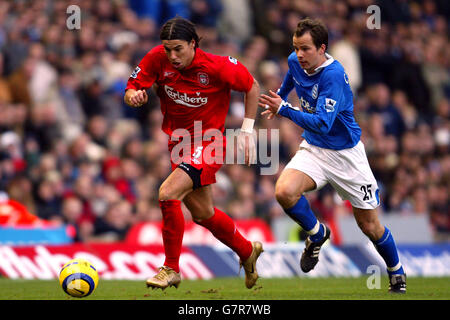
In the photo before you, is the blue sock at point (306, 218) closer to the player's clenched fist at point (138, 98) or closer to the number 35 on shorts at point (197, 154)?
the number 35 on shorts at point (197, 154)

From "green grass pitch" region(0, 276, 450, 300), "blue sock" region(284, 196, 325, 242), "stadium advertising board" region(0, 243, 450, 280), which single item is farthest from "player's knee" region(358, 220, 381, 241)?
"stadium advertising board" region(0, 243, 450, 280)

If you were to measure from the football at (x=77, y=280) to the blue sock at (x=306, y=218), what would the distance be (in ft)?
7.11

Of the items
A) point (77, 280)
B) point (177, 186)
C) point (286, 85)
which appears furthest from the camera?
point (286, 85)

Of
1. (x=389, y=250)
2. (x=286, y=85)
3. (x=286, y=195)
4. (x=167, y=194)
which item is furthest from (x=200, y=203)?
(x=389, y=250)

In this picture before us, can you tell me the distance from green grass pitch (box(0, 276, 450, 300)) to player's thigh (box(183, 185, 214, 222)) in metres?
0.81

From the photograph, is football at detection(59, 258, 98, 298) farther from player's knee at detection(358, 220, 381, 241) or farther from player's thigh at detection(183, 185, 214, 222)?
player's knee at detection(358, 220, 381, 241)

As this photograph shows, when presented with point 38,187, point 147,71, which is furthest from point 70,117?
point 147,71

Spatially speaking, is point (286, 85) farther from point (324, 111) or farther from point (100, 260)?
point (100, 260)

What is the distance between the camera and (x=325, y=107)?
8688 mm

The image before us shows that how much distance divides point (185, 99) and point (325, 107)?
141 cm

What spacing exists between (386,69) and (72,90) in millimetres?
9172

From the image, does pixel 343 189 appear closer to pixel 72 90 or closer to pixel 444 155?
pixel 72 90

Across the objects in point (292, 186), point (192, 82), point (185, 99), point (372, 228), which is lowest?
point (372, 228)

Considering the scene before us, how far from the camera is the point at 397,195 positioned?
18.5 meters
